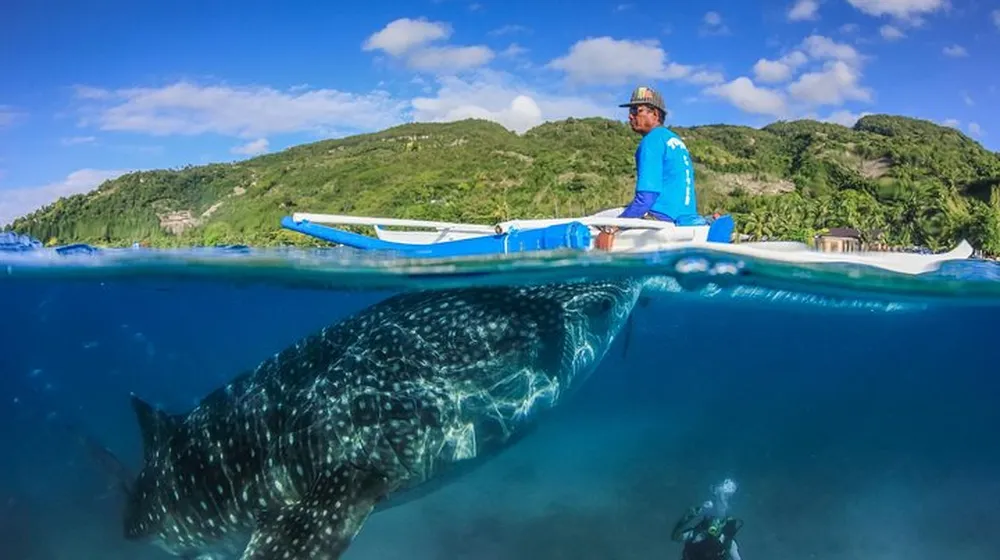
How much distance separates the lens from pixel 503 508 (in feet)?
45.1

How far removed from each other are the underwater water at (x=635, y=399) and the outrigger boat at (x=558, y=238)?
1.50ft

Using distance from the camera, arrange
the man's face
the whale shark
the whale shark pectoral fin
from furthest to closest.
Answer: the man's face, the whale shark, the whale shark pectoral fin

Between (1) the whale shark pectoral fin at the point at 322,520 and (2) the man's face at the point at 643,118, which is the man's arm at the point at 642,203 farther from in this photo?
(1) the whale shark pectoral fin at the point at 322,520

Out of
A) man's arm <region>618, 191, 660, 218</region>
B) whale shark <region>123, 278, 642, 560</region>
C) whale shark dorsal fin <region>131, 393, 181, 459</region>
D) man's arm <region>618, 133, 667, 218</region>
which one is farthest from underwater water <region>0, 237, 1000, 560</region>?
man's arm <region>618, 133, 667, 218</region>

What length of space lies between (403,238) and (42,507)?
8686mm

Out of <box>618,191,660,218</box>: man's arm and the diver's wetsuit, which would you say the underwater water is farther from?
the diver's wetsuit

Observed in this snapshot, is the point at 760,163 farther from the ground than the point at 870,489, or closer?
farther from the ground

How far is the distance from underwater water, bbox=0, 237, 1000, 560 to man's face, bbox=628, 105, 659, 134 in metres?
2.24

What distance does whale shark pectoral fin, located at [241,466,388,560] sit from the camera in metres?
5.62

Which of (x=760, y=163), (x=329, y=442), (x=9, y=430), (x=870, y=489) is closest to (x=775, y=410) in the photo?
(x=870, y=489)

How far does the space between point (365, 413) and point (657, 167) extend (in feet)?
11.9

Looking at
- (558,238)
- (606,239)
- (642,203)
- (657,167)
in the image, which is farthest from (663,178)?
(558,238)

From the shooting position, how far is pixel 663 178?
24.6 feet

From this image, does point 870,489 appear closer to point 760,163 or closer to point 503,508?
point 503,508
